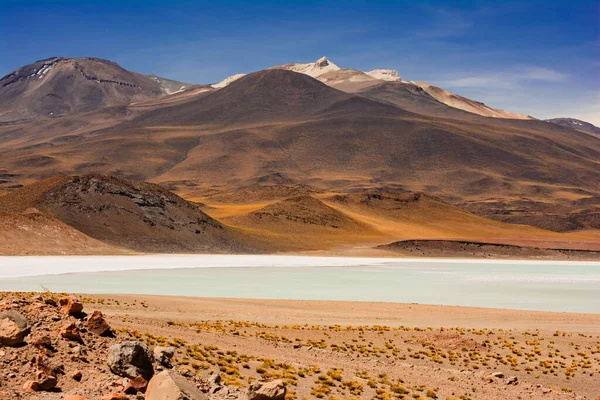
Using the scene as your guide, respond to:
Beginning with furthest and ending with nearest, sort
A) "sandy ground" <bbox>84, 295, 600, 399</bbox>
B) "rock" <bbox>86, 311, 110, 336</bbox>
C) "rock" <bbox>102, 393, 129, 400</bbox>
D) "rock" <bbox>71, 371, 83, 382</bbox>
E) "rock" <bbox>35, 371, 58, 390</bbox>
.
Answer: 1. "sandy ground" <bbox>84, 295, 600, 399</bbox>
2. "rock" <bbox>86, 311, 110, 336</bbox>
3. "rock" <bbox>71, 371, 83, 382</bbox>
4. "rock" <bbox>35, 371, 58, 390</bbox>
5. "rock" <bbox>102, 393, 129, 400</bbox>

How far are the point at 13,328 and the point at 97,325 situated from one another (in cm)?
227

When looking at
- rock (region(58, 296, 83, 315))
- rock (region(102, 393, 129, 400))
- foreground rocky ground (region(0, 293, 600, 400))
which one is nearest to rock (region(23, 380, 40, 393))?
foreground rocky ground (region(0, 293, 600, 400))

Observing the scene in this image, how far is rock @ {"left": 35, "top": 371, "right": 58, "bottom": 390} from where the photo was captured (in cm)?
1240

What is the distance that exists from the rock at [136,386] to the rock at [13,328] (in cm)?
219

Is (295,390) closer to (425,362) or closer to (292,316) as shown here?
(425,362)

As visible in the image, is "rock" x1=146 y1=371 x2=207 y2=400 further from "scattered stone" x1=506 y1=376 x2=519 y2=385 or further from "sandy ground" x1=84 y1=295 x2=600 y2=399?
"scattered stone" x1=506 y1=376 x2=519 y2=385

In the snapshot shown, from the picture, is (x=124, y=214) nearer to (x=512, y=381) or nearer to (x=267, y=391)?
(x=512, y=381)

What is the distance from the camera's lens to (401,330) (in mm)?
27656

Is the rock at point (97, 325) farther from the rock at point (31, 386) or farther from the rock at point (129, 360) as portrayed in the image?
→ the rock at point (31, 386)

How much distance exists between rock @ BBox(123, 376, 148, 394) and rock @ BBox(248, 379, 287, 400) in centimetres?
179

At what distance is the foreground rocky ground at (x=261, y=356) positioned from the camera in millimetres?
12953

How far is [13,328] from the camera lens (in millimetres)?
13391

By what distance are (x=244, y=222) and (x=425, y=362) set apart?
84.2 meters

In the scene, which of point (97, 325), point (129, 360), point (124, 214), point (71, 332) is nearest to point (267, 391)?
point (129, 360)
